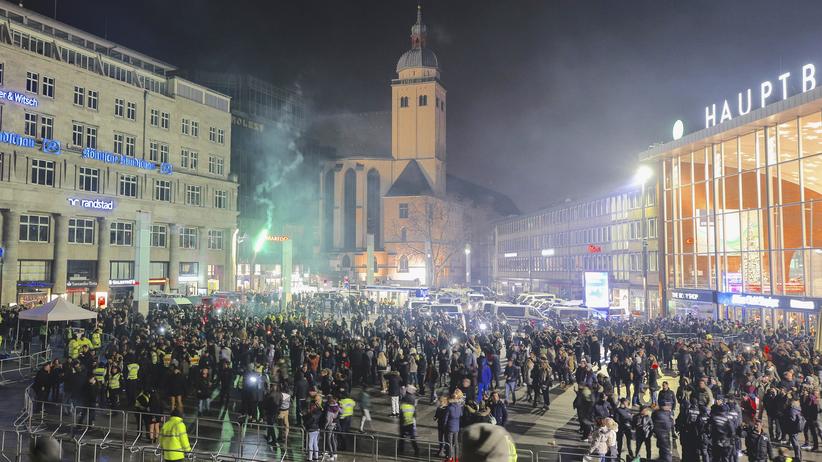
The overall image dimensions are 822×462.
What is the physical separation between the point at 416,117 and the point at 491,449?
89.7m

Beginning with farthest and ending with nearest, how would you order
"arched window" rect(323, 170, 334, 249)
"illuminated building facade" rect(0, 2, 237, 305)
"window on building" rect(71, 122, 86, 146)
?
1. "arched window" rect(323, 170, 334, 249)
2. "window on building" rect(71, 122, 86, 146)
3. "illuminated building facade" rect(0, 2, 237, 305)

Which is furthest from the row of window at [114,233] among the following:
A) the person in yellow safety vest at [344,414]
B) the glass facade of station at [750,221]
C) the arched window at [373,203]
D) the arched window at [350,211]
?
the glass facade of station at [750,221]

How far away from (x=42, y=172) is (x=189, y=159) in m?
14.7

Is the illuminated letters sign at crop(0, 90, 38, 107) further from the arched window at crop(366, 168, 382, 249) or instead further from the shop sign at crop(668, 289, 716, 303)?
the arched window at crop(366, 168, 382, 249)

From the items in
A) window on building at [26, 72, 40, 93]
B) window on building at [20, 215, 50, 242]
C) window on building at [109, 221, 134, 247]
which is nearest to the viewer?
window on building at [26, 72, 40, 93]

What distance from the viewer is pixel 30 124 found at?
1639 inches

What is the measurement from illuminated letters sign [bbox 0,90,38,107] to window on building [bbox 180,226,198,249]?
56.9 ft

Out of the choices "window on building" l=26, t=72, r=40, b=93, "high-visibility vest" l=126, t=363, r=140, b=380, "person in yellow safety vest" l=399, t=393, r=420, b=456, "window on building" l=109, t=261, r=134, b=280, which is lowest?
"person in yellow safety vest" l=399, t=393, r=420, b=456


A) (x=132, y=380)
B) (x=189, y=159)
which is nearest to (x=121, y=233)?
(x=189, y=159)

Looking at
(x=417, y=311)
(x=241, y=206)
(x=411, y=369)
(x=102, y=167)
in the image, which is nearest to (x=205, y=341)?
(x=411, y=369)

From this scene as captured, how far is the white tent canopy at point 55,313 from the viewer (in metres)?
22.5

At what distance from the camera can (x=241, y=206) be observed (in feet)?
227

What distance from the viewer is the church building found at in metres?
86.8

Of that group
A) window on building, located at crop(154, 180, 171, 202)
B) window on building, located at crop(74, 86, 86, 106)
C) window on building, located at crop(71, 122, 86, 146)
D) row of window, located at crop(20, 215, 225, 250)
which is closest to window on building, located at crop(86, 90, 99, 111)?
window on building, located at crop(74, 86, 86, 106)
